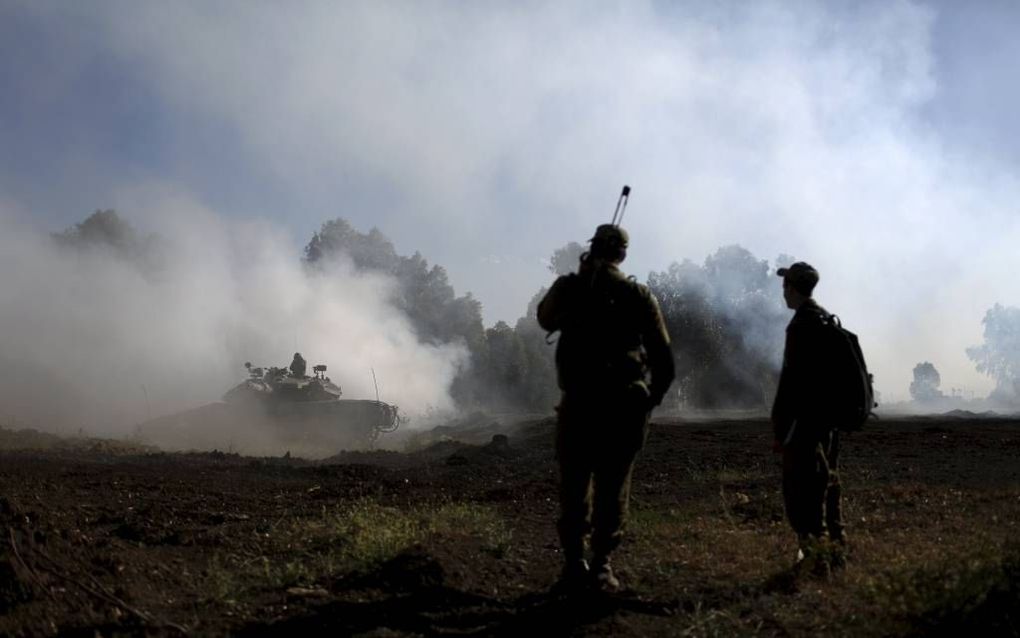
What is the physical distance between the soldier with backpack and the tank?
1966 centimetres

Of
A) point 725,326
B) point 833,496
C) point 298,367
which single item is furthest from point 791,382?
point 725,326

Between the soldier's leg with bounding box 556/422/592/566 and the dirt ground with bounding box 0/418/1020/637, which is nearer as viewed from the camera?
the dirt ground with bounding box 0/418/1020/637

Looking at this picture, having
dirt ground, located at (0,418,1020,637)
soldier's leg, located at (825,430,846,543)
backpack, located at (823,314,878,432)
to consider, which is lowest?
dirt ground, located at (0,418,1020,637)

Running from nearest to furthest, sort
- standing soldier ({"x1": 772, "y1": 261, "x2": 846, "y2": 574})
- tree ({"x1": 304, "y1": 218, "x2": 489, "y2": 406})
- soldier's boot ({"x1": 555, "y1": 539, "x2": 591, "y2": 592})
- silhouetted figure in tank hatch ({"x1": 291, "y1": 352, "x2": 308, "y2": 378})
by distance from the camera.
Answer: soldier's boot ({"x1": 555, "y1": 539, "x2": 591, "y2": 592}), standing soldier ({"x1": 772, "y1": 261, "x2": 846, "y2": 574}), silhouetted figure in tank hatch ({"x1": 291, "y1": 352, "x2": 308, "y2": 378}), tree ({"x1": 304, "y1": 218, "x2": 489, "y2": 406})

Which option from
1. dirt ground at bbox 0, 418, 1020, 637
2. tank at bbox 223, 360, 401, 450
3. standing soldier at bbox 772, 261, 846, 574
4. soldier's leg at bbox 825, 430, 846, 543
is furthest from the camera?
tank at bbox 223, 360, 401, 450

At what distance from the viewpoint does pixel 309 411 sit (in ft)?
79.8

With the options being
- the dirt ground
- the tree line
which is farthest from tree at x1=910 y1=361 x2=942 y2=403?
the dirt ground

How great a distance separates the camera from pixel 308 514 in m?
8.22

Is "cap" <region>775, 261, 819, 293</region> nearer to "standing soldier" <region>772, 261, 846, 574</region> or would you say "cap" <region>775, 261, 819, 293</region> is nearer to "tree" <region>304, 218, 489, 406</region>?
"standing soldier" <region>772, 261, 846, 574</region>

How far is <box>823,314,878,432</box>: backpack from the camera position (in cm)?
518

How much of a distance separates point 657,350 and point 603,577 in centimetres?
135

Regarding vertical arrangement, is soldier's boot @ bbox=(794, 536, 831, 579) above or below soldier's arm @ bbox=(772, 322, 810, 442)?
below

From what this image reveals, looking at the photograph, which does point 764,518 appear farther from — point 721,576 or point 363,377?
point 363,377

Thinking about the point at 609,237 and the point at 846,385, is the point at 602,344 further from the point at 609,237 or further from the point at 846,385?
the point at 846,385
